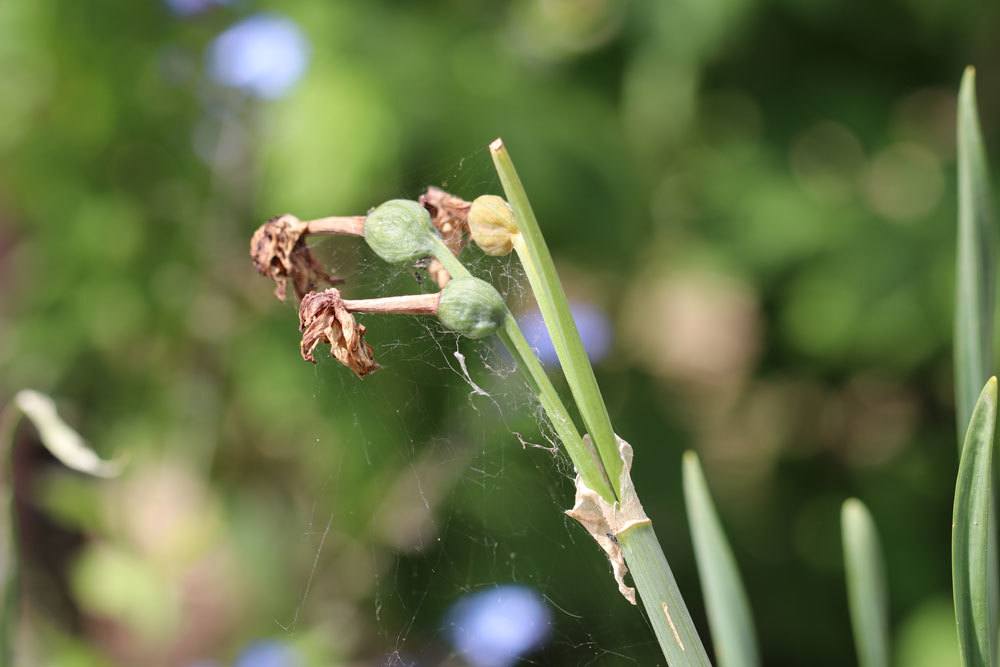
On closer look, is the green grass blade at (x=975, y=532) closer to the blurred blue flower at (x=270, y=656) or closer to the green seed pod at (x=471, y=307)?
the green seed pod at (x=471, y=307)

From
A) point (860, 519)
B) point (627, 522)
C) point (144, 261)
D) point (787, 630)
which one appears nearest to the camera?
point (627, 522)

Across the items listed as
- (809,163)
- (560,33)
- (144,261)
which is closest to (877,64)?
(809,163)

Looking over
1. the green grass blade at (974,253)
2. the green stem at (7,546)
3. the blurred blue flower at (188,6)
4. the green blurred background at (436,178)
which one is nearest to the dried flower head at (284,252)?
the green stem at (7,546)

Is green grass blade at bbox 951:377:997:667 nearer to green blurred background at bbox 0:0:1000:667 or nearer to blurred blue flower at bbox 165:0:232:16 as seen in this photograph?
green blurred background at bbox 0:0:1000:667

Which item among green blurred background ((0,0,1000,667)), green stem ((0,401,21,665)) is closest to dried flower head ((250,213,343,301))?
green stem ((0,401,21,665))

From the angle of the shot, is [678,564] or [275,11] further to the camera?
[678,564]

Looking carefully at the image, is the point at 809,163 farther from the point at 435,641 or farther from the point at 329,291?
the point at 329,291

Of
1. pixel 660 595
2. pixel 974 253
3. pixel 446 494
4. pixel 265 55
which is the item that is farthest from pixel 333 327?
pixel 265 55

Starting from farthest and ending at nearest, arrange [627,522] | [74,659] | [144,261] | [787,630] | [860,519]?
[787,630]
[144,261]
[74,659]
[860,519]
[627,522]
